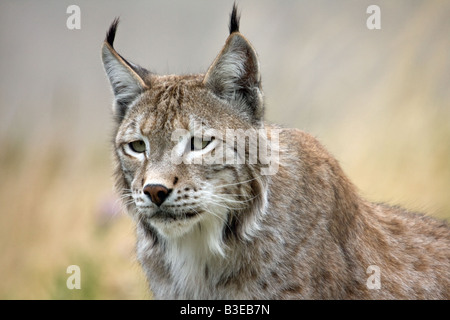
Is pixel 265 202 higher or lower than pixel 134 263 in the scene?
higher

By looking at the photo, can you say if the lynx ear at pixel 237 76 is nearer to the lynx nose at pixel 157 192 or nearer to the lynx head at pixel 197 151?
the lynx head at pixel 197 151

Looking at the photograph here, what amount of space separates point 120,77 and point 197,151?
102 centimetres

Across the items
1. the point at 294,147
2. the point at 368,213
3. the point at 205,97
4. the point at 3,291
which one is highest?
the point at 205,97

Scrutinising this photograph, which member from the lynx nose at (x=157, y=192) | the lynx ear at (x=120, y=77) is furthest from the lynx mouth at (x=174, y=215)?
the lynx ear at (x=120, y=77)

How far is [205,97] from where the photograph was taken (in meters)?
5.51

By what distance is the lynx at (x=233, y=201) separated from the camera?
205 inches

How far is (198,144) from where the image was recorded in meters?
5.28

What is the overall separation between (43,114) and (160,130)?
5937 millimetres

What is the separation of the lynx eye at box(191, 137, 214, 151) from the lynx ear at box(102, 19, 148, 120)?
0.74 metres

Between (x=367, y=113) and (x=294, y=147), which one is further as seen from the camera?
(x=367, y=113)

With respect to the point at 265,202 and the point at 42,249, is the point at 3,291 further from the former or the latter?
the point at 265,202

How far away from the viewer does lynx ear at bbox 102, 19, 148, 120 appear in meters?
5.70

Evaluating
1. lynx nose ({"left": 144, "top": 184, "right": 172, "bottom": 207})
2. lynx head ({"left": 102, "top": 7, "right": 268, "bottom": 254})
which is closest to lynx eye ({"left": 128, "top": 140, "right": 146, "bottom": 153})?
lynx head ({"left": 102, "top": 7, "right": 268, "bottom": 254})
